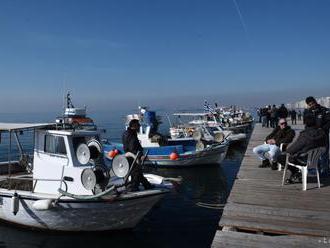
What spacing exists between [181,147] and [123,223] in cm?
1298

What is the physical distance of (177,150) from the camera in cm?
2367

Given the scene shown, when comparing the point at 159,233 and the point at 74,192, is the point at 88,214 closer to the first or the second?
the point at 74,192

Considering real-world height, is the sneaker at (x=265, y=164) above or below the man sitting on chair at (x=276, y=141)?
below

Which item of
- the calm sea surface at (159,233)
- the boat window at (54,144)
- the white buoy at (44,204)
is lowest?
the calm sea surface at (159,233)

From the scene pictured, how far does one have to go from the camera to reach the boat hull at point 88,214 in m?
10.7

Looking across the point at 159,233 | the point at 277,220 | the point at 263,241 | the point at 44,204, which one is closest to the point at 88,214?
the point at 44,204

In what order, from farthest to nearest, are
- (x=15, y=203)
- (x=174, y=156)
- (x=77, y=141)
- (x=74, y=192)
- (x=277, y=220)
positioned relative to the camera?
(x=174, y=156)
(x=77, y=141)
(x=15, y=203)
(x=74, y=192)
(x=277, y=220)

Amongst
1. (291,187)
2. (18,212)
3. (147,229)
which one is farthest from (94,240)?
(291,187)

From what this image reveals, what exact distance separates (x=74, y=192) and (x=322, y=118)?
22.7 ft

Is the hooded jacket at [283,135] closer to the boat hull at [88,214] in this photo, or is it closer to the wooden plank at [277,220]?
the boat hull at [88,214]

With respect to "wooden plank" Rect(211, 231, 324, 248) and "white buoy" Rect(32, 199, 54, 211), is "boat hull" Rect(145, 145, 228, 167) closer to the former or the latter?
"white buoy" Rect(32, 199, 54, 211)

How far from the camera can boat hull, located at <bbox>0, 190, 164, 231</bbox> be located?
A: 35.0ft

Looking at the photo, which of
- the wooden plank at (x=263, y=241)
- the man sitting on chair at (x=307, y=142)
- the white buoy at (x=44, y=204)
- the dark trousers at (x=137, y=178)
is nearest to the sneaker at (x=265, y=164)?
the man sitting on chair at (x=307, y=142)

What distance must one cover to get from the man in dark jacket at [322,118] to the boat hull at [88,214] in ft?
14.4
